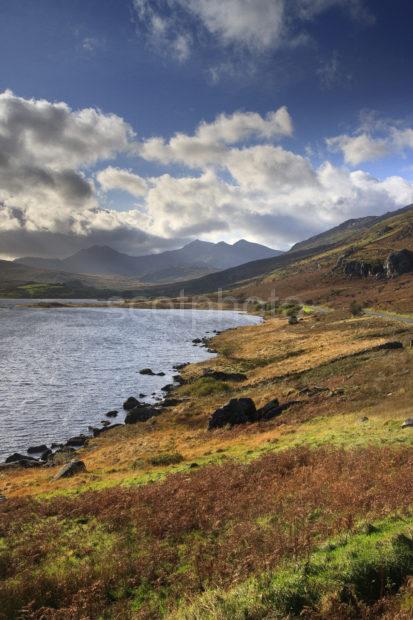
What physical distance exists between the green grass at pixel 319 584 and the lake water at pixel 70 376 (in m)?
33.6

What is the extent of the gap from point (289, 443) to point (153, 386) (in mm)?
39833

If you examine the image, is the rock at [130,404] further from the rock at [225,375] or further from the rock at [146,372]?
the rock at [146,372]

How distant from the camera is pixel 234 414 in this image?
4053 cm

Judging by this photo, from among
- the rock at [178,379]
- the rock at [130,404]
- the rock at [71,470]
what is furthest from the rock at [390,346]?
the rock at [71,470]

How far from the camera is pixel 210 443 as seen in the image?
117ft

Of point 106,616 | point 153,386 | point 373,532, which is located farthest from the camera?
point 153,386

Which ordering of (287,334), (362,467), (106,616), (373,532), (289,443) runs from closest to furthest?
(106,616)
(373,532)
(362,467)
(289,443)
(287,334)

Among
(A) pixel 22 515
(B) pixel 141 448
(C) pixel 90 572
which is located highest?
(C) pixel 90 572

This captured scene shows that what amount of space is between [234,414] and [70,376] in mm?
37376

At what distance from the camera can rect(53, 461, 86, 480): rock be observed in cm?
3012

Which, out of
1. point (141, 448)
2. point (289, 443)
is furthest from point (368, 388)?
point (141, 448)

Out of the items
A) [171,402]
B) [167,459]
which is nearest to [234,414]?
[167,459]

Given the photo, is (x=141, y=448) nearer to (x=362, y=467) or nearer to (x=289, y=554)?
(x=362, y=467)

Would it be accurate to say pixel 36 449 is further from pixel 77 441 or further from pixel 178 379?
pixel 178 379
